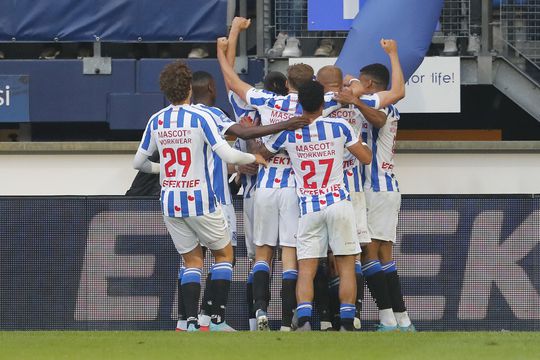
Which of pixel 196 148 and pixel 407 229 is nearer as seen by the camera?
pixel 196 148

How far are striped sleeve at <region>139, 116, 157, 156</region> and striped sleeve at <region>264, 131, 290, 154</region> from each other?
81 centimetres

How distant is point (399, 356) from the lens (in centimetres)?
832

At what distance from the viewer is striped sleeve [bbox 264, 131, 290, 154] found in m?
10.0

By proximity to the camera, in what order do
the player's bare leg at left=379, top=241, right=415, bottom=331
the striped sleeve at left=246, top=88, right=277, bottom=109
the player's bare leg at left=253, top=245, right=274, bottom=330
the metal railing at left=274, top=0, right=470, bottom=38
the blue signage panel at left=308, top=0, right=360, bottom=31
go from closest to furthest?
the player's bare leg at left=253, top=245, right=274, bottom=330 → the striped sleeve at left=246, top=88, right=277, bottom=109 → the player's bare leg at left=379, top=241, right=415, bottom=331 → the blue signage panel at left=308, top=0, right=360, bottom=31 → the metal railing at left=274, top=0, right=470, bottom=38

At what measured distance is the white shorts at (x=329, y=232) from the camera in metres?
9.95

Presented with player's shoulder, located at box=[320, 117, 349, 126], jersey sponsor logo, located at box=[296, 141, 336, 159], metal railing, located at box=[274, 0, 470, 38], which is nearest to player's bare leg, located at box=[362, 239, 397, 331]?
jersey sponsor logo, located at box=[296, 141, 336, 159]

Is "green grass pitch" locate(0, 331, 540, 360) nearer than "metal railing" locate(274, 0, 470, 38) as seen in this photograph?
Yes

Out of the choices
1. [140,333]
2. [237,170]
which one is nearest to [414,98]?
[237,170]

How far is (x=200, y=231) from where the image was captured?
9.89 m

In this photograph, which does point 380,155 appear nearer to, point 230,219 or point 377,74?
point 377,74

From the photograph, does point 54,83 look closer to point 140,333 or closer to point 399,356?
point 140,333

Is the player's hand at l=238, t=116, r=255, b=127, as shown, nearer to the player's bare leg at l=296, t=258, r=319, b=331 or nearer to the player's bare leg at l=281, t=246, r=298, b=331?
the player's bare leg at l=281, t=246, r=298, b=331

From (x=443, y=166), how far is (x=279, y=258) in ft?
10.3

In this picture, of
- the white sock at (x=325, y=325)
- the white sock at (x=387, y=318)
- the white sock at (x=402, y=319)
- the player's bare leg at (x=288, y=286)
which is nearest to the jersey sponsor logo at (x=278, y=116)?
the player's bare leg at (x=288, y=286)
